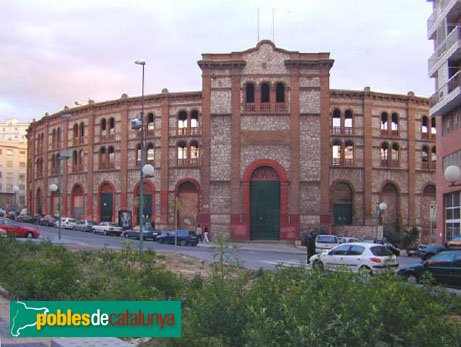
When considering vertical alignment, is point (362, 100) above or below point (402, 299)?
above

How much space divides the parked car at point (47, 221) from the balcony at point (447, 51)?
1755 inches

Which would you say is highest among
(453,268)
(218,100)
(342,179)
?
(218,100)

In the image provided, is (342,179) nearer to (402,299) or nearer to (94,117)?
(94,117)

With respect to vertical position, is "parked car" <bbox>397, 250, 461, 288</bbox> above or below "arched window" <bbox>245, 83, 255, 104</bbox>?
below

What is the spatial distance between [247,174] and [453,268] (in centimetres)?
3373

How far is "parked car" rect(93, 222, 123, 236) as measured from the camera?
57219 mm

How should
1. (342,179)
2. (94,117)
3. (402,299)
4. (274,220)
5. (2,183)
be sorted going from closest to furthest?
(402,299) → (274,220) → (342,179) → (94,117) → (2,183)

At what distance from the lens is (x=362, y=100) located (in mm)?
57469

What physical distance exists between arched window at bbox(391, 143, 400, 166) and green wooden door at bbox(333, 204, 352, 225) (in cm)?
662

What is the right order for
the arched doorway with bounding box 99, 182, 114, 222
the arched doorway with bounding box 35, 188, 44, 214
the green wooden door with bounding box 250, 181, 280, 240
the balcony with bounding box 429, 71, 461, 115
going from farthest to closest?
the arched doorway with bounding box 35, 188, 44, 214 < the arched doorway with bounding box 99, 182, 114, 222 < the green wooden door with bounding box 250, 181, 280, 240 < the balcony with bounding box 429, 71, 461, 115

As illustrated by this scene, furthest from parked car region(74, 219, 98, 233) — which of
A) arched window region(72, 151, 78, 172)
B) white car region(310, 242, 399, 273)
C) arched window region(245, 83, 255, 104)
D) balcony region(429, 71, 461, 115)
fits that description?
white car region(310, 242, 399, 273)

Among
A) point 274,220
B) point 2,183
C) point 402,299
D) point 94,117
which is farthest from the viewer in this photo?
→ point 2,183

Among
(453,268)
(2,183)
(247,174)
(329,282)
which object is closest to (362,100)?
(247,174)

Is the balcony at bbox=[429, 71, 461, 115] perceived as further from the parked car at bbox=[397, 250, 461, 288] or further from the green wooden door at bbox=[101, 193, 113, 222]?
the green wooden door at bbox=[101, 193, 113, 222]
